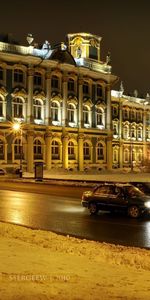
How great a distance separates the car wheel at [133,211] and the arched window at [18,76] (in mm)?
51975

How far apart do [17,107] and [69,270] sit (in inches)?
2434

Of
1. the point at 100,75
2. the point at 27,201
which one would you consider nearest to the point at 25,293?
the point at 27,201

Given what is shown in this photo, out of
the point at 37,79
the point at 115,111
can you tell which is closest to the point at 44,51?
the point at 37,79

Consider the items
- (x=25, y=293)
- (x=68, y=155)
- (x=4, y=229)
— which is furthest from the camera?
(x=68, y=155)

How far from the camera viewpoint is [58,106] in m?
76.6

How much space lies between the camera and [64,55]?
77312 mm

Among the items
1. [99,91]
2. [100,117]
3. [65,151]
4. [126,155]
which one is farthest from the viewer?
[126,155]

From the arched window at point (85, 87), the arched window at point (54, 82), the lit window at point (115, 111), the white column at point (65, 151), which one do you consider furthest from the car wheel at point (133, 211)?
the lit window at point (115, 111)

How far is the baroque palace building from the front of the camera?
69875 mm

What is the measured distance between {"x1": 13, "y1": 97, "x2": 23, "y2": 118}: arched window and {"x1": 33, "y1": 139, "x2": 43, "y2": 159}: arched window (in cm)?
451

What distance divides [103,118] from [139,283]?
7457 centimetres

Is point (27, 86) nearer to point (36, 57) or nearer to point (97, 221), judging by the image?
point (36, 57)

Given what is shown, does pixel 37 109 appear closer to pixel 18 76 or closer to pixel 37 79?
pixel 37 79

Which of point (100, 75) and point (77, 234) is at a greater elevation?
point (100, 75)
